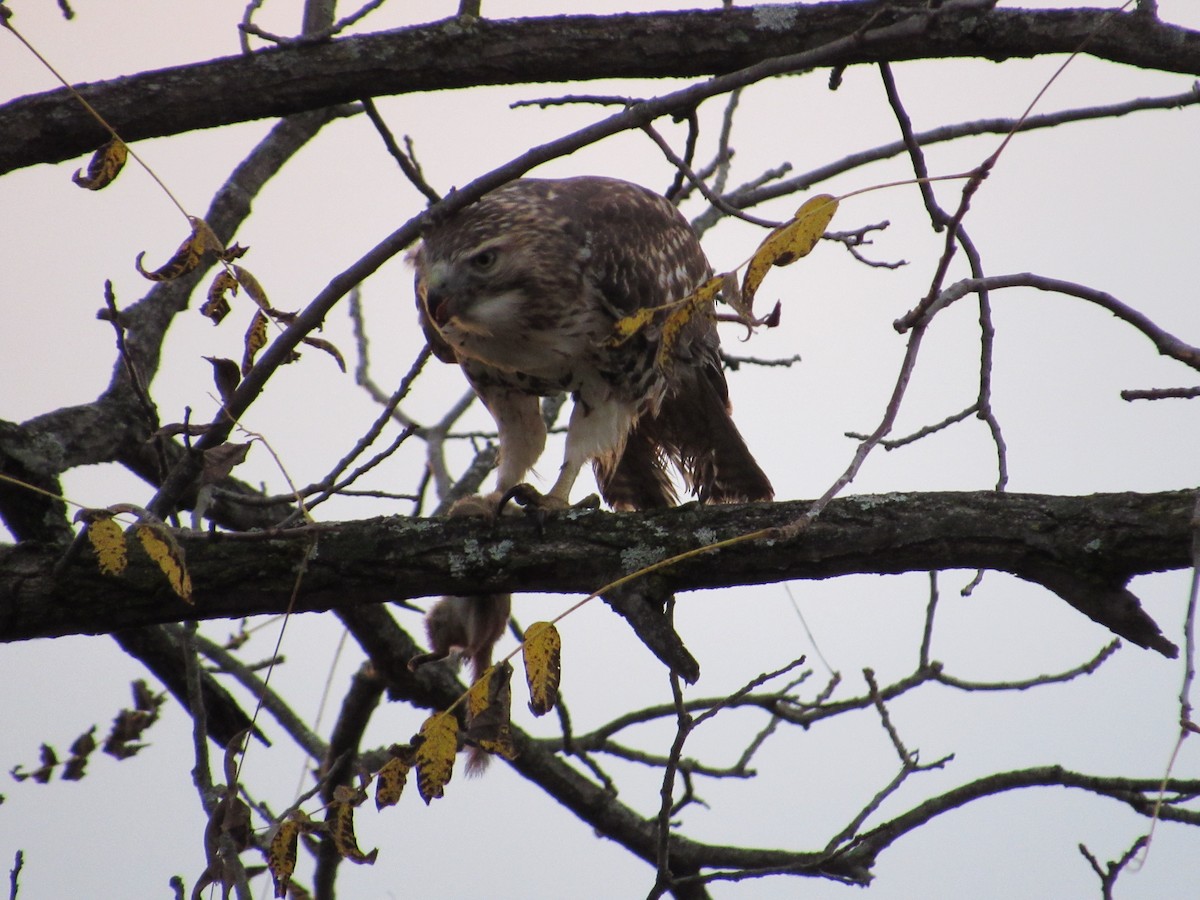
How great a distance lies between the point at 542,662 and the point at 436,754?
9.5 inches

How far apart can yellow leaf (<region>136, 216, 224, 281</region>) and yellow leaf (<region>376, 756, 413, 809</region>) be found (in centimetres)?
96

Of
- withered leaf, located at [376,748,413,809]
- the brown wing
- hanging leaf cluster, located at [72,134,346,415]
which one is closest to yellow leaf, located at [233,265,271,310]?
hanging leaf cluster, located at [72,134,346,415]

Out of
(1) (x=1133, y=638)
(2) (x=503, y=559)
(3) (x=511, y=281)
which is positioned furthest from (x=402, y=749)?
(3) (x=511, y=281)

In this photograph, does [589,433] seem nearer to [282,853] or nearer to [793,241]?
[282,853]

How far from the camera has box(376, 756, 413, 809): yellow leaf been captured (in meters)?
2.15

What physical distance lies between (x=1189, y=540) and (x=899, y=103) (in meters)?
1.07

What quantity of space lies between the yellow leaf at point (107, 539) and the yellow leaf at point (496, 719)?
2.11 feet

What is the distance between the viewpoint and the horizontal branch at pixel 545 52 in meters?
3.24

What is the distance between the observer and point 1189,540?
2.57 meters

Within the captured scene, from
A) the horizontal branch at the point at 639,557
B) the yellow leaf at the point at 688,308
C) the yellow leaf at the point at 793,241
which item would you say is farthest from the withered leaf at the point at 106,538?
the yellow leaf at the point at 793,241

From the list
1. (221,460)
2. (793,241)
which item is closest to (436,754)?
(221,460)

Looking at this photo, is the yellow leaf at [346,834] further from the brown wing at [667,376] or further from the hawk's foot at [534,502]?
the brown wing at [667,376]

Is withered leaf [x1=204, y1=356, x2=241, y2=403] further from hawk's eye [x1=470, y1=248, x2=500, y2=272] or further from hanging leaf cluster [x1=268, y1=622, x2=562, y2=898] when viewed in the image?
hawk's eye [x1=470, y1=248, x2=500, y2=272]

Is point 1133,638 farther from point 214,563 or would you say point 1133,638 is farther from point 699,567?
point 214,563
